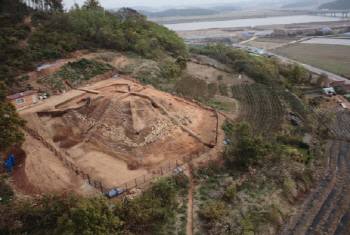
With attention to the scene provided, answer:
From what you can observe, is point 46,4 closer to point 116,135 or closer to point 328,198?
point 116,135

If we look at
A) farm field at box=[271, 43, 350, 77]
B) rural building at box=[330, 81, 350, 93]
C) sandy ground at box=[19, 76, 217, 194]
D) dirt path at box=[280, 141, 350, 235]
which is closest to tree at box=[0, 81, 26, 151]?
sandy ground at box=[19, 76, 217, 194]

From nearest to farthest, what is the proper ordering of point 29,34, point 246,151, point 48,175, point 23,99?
point 48,175 < point 246,151 < point 23,99 < point 29,34

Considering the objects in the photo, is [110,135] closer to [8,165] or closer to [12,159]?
[12,159]

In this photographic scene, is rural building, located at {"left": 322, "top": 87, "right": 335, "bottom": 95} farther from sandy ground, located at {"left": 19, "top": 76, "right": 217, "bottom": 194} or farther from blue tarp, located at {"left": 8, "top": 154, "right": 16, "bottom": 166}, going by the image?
blue tarp, located at {"left": 8, "top": 154, "right": 16, "bottom": 166}

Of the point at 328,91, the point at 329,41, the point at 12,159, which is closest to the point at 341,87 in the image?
the point at 328,91

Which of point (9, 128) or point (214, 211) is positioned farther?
A: point (9, 128)

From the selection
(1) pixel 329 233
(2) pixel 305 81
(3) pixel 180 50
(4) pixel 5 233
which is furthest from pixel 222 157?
(3) pixel 180 50

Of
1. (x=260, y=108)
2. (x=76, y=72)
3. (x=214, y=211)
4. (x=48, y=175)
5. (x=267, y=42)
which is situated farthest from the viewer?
(x=267, y=42)
